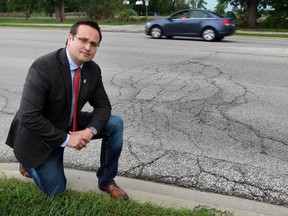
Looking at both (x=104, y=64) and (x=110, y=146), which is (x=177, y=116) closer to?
(x=110, y=146)

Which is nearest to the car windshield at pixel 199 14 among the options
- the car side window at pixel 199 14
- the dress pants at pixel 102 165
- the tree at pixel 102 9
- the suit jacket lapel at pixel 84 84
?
the car side window at pixel 199 14

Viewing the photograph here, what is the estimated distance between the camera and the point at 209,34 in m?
15.2

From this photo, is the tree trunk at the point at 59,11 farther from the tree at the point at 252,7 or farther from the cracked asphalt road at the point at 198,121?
the cracked asphalt road at the point at 198,121

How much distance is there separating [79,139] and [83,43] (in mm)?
710

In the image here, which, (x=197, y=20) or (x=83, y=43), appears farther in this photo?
(x=197, y=20)

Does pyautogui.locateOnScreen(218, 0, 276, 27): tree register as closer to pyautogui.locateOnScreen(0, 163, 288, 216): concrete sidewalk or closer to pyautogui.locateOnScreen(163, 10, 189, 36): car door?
pyautogui.locateOnScreen(163, 10, 189, 36): car door

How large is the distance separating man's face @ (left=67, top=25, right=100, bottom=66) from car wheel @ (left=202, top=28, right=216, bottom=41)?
13.2 meters

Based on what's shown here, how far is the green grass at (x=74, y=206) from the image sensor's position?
267 cm

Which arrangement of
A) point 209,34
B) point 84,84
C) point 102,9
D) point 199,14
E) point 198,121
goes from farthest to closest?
point 102,9, point 199,14, point 209,34, point 198,121, point 84,84

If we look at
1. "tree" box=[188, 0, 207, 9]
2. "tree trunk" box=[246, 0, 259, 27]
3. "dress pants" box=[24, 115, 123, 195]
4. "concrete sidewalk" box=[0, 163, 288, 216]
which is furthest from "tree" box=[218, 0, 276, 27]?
"tree" box=[188, 0, 207, 9]

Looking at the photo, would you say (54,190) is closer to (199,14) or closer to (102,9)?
(199,14)

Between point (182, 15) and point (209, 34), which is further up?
point (182, 15)

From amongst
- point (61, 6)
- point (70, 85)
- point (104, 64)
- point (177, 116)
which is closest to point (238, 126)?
point (177, 116)

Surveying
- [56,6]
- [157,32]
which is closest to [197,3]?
[56,6]
